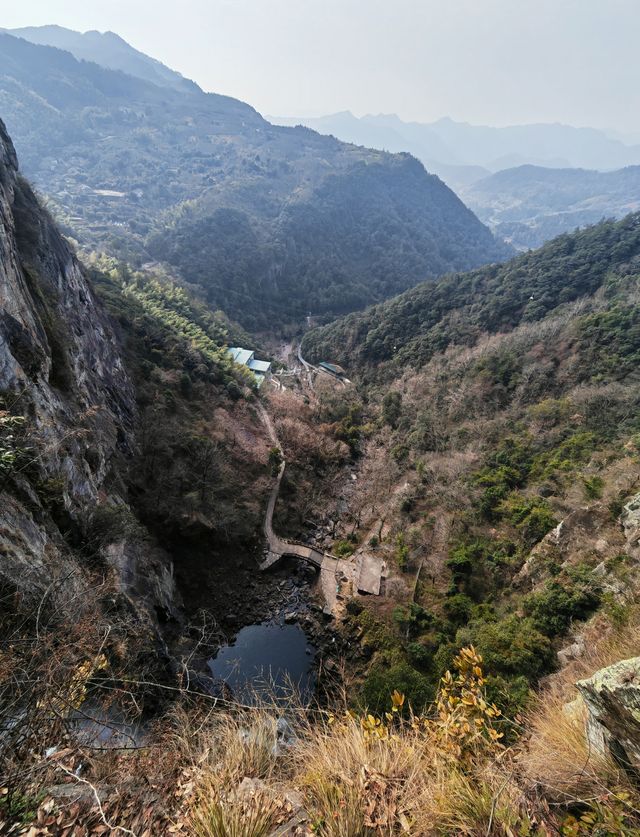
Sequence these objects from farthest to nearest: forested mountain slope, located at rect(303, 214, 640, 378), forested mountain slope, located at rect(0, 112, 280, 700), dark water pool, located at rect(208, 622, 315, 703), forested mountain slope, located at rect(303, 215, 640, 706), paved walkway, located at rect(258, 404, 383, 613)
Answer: forested mountain slope, located at rect(303, 214, 640, 378) < paved walkway, located at rect(258, 404, 383, 613) < dark water pool, located at rect(208, 622, 315, 703) < forested mountain slope, located at rect(303, 215, 640, 706) < forested mountain slope, located at rect(0, 112, 280, 700)

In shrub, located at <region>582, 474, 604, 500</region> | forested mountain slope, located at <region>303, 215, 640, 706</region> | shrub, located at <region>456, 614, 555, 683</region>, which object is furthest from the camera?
shrub, located at <region>582, 474, 604, 500</region>

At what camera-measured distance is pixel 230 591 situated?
22.7 m

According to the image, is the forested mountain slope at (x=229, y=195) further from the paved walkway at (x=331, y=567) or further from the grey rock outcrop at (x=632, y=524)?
the grey rock outcrop at (x=632, y=524)

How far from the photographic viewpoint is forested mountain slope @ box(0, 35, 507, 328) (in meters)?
87.0

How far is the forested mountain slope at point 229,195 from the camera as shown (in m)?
87.0

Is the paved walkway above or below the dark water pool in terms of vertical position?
above

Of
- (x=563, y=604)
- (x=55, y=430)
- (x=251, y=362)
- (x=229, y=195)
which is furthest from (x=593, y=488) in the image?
(x=229, y=195)

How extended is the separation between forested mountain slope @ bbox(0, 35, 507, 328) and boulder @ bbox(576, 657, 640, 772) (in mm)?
78972

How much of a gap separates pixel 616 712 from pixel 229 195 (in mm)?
136870

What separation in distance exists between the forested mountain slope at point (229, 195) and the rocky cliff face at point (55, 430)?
182 feet

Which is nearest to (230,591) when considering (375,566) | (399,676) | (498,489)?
(375,566)

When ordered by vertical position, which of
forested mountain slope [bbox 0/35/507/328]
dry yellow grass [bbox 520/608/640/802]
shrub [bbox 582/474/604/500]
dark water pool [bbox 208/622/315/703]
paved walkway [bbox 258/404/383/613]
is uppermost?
forested mountain slope [bbox 0/35/507/328]

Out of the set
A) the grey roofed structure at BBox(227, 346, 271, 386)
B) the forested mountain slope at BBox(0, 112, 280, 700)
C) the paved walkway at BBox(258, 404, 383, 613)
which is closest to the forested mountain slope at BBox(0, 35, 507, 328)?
the grey roofed structure at BBox(227, 346, 271, 386)

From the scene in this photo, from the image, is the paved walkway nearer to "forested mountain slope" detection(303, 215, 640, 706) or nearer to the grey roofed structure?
"forested mountain slope" detection(303, 215, 640, 706)
